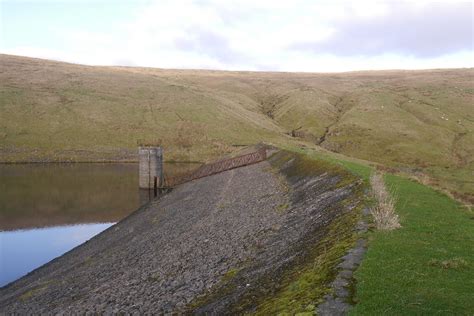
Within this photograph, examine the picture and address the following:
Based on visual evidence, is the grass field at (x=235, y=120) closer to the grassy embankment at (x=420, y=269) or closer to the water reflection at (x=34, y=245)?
the grassy embankment at (x=420, y=269)

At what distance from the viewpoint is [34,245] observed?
4344 cm

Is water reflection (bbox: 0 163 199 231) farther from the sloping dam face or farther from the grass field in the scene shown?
the sloping dam face

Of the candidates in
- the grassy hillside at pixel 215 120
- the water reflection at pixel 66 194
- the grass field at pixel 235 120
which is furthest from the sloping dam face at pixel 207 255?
the grassy hillside at pixel 215 120

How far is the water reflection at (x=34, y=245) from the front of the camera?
37.3 metres

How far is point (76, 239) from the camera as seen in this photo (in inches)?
1817

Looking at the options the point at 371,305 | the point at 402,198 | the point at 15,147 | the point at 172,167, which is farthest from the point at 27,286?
the point at 15,147

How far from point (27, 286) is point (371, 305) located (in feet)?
83.5

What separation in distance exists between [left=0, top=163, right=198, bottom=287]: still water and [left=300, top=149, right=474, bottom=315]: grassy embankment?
28325mm

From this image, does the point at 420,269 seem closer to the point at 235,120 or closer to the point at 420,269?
the point at 420,269

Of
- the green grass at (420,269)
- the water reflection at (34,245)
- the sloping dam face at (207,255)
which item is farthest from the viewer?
the water reflection at (34,245)

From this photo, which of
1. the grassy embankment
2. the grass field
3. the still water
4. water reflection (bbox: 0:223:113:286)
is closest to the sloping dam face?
the grassy embankment

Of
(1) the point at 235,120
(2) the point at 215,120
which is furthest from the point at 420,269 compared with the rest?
(1) the point at 235,120

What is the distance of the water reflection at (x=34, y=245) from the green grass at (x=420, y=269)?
28240 millimetres

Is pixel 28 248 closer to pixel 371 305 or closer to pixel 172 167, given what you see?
pixel 371 305
